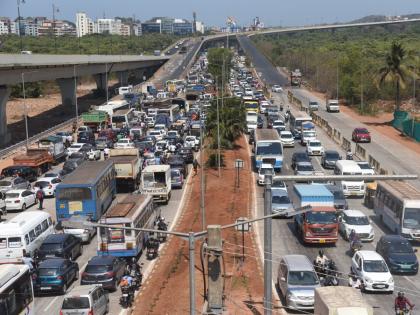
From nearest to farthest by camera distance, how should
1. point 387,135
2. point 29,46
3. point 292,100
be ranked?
1. point 387,135
2. point 292,100
3. point 29,46

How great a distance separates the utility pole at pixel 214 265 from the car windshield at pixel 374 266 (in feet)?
26.4

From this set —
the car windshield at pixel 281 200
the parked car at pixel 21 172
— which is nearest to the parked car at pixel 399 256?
the car windshield at pixel 281 200

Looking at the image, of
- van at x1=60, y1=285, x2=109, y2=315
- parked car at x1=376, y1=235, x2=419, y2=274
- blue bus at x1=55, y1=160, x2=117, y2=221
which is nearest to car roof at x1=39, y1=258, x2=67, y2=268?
van at x1=60, y1=285, x2=109, y2=315

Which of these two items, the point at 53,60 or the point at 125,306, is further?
the point at 53,60

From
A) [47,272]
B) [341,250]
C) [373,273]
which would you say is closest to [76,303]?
[47,272]

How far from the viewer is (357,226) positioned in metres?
33.0

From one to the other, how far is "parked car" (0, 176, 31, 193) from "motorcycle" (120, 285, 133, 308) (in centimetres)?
1933

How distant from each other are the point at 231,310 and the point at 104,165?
18745 mm

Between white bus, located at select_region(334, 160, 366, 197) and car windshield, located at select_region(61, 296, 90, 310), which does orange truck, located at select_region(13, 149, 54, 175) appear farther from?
car windshield, located at select_region(61, 296, 90, 310)

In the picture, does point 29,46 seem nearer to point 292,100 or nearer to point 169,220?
point 292,100

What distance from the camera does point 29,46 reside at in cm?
18088

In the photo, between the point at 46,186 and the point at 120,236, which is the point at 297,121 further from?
the point at 120,236

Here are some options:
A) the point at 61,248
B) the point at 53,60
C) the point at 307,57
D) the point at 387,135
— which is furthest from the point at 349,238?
the point at 307,57

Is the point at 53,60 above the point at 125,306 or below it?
above
